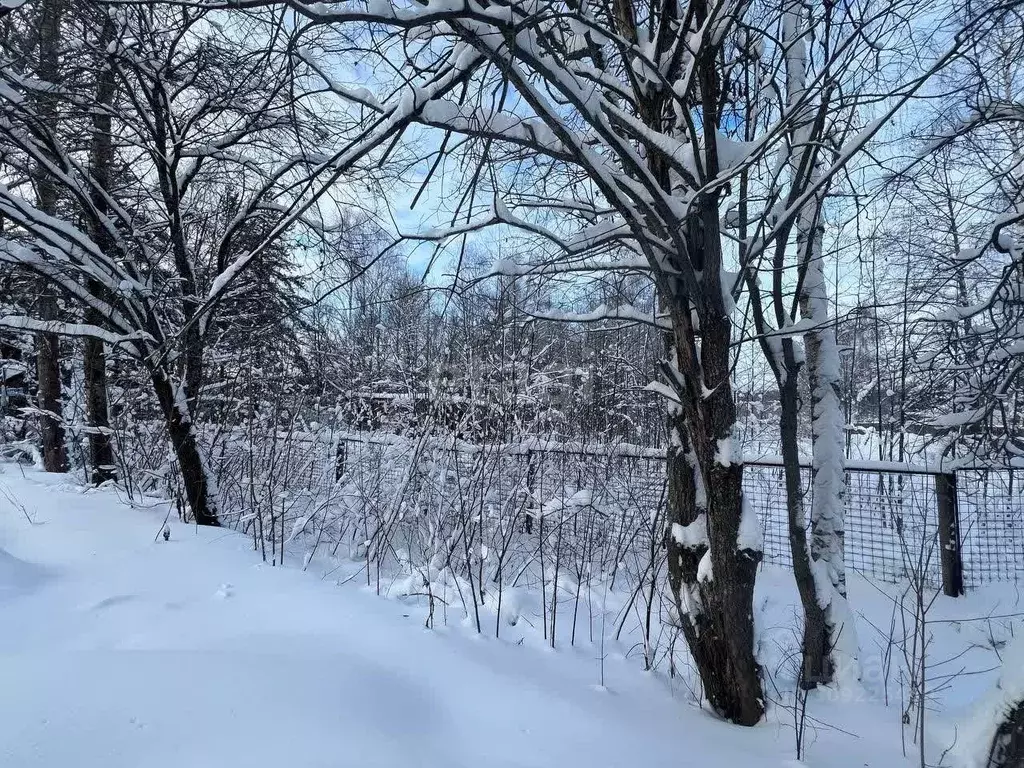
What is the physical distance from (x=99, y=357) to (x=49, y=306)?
1233mm

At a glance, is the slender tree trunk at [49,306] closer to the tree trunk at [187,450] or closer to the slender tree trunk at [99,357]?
the slender tree trunk at [99,357]

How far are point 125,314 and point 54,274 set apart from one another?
0.64 meters

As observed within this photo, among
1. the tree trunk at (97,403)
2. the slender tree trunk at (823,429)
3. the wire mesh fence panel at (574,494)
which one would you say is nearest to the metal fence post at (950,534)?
the wire mesh fence panel at (574,494)

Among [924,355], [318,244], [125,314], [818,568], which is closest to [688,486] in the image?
[818,568]

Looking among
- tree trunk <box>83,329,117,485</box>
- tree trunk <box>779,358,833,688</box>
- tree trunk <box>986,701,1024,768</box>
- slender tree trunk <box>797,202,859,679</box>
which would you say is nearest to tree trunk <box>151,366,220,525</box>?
tree trunk <box>83,329,117,485</box>

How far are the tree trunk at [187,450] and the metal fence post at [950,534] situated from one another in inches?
277

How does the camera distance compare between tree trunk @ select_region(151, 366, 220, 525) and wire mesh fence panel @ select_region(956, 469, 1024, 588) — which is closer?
wire mesh fence panel @ select_region(956, 469, 1024, 588)

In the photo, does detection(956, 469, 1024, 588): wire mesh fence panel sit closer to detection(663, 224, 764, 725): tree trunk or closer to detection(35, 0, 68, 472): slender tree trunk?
detection(663, 224, 764, 725): tree trunk

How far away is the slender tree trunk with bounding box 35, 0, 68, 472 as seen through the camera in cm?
409

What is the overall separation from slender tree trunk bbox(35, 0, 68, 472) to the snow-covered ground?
350 centimetres

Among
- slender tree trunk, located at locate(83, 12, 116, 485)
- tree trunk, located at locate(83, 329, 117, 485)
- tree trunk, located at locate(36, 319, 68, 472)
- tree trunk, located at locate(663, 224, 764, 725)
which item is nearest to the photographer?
tree trunk, located at locate(663, 224, 764, 725)

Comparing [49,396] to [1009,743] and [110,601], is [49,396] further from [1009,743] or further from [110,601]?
[1009,743]

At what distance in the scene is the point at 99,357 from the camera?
7.25 m

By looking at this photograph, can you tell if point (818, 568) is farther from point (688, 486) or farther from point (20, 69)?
point (20, 69)
